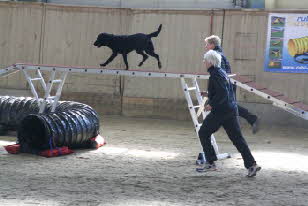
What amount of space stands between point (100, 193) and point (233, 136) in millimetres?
2094

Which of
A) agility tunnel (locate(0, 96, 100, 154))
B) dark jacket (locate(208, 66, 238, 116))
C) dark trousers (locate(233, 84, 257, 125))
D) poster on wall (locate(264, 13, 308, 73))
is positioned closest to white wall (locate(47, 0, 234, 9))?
poster on wall (locate(264, 13, 308, 73))

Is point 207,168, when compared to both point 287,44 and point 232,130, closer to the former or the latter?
point 232,130

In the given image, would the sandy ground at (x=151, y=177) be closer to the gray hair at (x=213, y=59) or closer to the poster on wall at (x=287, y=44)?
the gray hair at (x=213, y=59)

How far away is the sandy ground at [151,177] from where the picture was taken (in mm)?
6828

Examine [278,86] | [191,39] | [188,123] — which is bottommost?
[188,123]

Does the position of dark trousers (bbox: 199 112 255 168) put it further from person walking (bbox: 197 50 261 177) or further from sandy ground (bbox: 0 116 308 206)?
sandy ground (bbox: 0 116 308 206)

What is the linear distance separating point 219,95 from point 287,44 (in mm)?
6934

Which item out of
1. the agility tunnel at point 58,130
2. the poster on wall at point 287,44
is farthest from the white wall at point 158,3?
the agility tunnel at point 58,130

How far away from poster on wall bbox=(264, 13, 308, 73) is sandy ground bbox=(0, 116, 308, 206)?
2999mm

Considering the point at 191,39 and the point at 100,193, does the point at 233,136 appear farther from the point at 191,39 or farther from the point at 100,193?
the point at 191,39

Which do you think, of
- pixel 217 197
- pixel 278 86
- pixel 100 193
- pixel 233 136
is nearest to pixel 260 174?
pixel 233 136

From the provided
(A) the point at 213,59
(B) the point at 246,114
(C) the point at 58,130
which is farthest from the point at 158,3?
(A) the point at 213,59

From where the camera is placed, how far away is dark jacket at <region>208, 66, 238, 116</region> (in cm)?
798

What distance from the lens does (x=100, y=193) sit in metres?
7.07
